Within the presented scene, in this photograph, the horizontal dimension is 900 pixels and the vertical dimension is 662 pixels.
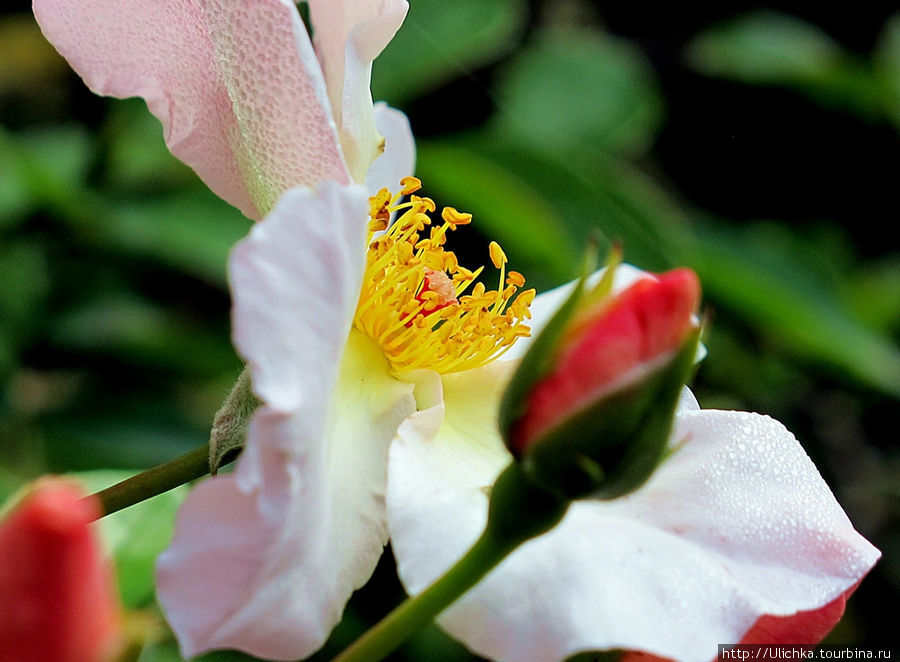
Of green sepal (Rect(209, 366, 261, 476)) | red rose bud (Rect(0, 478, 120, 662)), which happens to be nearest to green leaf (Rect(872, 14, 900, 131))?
green sepal (Rect(209, 366, 261, 476))

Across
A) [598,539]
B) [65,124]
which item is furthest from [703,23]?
[598,539]

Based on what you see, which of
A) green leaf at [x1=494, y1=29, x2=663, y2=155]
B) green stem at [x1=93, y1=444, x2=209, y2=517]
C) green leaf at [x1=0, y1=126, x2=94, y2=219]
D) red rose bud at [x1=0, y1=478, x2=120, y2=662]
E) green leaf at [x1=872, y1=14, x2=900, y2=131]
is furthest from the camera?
green leaf at [x1=872, y1=14, x2=900, y2=131]

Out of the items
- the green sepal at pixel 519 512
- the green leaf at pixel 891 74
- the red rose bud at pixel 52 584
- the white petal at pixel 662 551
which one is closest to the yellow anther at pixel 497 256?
the white petal at pixel 662 551

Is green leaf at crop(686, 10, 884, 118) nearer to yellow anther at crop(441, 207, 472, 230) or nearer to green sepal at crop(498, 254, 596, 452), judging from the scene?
yellow anther at crop(441, 207, 472, 230)

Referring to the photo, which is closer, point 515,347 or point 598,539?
point 598,539

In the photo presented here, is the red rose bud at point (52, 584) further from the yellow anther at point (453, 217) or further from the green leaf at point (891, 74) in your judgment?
the green leaf at point (891, 74)

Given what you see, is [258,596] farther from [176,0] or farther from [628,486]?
[176,0]
